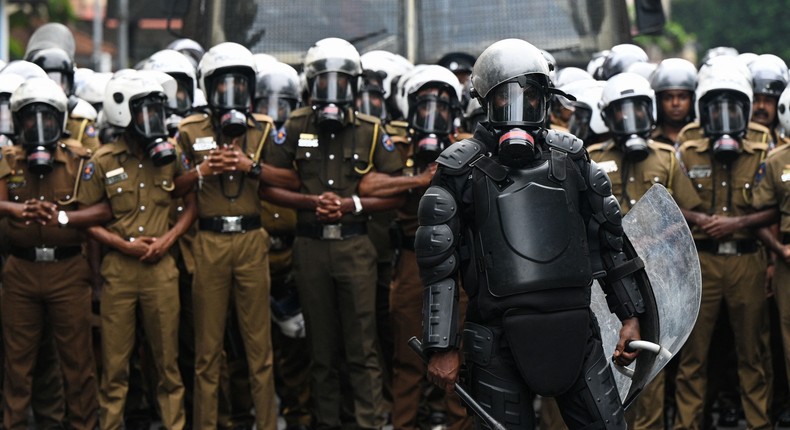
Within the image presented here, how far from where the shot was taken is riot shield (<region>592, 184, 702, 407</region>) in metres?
6.64

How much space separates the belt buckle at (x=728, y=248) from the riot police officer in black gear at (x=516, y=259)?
10.1 feet

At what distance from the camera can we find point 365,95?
10250 mm

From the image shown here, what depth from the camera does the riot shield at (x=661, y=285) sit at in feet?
21.8

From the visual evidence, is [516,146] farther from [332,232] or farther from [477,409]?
[332,232]

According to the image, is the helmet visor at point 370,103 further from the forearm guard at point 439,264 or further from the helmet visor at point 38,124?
the forearm guard at point 439,264

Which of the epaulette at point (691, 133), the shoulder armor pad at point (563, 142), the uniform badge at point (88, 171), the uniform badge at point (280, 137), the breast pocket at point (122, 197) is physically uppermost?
the shoulder armor pad at point (563, 142)

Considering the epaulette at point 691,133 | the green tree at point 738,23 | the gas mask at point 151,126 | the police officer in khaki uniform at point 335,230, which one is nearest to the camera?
the gas mask at point 151,126

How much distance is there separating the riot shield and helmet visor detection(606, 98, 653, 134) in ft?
7.32

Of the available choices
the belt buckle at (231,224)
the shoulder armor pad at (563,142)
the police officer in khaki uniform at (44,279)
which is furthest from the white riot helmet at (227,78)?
the shoulder armor pad at (563,142)

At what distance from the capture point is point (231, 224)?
9.08m

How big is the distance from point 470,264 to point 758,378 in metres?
3.54

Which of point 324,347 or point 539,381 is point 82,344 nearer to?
point 324,347

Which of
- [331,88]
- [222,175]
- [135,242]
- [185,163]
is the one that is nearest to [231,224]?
[222,175]

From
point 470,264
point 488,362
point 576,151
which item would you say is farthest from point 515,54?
point 488,362
